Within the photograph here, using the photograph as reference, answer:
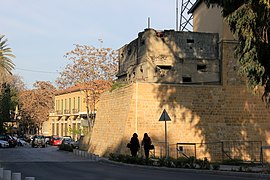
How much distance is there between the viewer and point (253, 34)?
16.7 metres

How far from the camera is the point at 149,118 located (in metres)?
27.5

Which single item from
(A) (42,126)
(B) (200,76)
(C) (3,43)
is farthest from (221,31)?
(A) (42,126)

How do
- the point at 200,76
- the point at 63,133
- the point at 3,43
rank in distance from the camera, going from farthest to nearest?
the point at 63,133 < the point at 3,43 < the point at 200,76

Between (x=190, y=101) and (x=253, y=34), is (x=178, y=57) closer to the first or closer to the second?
(x=190, y=101)

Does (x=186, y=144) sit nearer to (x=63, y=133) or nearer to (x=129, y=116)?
(x=129, y=116)

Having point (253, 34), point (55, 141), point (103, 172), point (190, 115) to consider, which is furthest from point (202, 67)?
point (55, 141)

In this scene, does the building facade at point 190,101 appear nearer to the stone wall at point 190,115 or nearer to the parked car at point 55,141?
the stone wall at point 190,115

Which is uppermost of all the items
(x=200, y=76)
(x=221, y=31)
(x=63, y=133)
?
(x=221, y=31)

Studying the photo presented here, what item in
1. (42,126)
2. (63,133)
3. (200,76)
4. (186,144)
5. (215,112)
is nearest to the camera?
(186,144)

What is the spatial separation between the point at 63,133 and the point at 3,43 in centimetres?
2977

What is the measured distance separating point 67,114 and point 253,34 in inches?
2211

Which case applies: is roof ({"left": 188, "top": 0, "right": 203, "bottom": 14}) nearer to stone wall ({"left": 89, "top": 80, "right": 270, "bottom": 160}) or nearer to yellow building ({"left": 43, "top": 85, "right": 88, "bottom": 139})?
stone wall ({"left": 89, "top": 80, "right": 270, "bottom": 160})

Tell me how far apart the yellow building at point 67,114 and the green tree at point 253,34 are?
134ft

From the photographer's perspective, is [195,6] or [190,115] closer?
[190,115]
